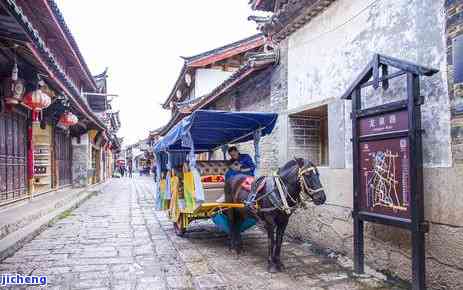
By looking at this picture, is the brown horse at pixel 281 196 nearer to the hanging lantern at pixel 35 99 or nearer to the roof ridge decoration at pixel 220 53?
the hanging lantern at pixel 35 99

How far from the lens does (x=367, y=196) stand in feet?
15.1

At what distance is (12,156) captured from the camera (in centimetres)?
838

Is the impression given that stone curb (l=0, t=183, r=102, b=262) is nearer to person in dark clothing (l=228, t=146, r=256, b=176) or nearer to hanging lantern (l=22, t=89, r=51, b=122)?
hanging lantern (l=22, t=89, r=51, b=122)

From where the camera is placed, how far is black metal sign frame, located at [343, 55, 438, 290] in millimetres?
3773

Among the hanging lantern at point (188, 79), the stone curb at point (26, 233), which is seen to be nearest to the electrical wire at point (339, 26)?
the stone curb at point (26, 233)

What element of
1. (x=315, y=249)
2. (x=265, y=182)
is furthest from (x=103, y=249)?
(x=315, y=249)

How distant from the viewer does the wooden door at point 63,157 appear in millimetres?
13709

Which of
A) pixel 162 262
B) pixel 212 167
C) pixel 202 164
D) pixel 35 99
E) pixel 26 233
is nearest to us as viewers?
pixel 162 262

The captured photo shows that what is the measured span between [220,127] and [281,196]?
2272mm

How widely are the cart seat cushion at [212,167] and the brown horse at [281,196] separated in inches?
72.6

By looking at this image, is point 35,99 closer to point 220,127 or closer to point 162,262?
point 220,127

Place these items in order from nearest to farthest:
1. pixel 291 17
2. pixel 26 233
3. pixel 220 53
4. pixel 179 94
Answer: pixel 26 233 < pixel 291 17 < pixel 220 53 < pixel 179 94

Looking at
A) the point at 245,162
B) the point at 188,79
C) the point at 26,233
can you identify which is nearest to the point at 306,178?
the point at 245,162

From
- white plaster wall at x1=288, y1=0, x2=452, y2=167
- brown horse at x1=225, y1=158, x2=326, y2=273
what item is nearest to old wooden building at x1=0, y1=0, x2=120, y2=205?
brown horse at x1=225, y1=158, x2=326, y2=273
